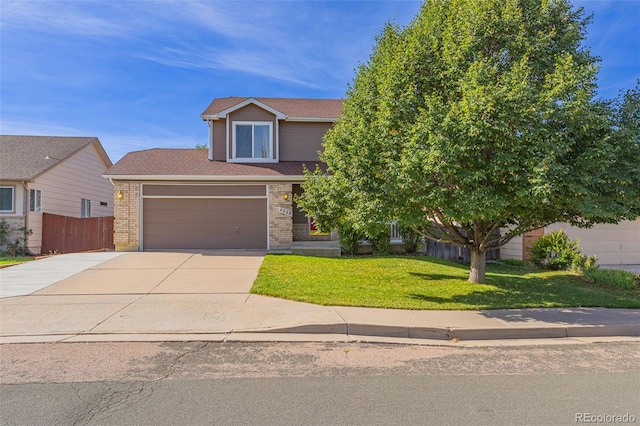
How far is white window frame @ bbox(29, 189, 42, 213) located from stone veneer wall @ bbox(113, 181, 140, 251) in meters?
4.68

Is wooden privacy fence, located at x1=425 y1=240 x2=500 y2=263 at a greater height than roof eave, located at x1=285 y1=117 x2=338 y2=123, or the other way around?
roof eave, located at x1=285 y1=117 x2=338 y2=123

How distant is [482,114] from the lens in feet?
24.2

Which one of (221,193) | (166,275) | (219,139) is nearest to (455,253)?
(221,193)

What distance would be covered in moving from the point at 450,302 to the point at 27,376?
721 cm

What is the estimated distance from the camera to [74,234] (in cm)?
1902

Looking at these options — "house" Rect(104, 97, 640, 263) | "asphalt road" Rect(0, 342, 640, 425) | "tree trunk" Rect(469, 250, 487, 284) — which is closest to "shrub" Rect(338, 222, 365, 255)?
"house" Rect(104, 97, 640, 263)

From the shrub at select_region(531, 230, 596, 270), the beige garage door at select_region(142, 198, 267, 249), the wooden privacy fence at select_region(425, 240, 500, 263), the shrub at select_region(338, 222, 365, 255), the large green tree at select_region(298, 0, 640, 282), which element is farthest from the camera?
the beige garage door at select_region(142, 198, 267, 249)

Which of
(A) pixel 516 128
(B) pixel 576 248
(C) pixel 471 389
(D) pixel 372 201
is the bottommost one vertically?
(C) pixel 471 389

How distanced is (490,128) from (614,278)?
6913mm

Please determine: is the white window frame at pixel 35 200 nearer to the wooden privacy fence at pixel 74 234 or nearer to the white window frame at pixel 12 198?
the wooden privacy fence at pixel 74 234

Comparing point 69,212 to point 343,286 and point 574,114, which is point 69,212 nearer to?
point 343,286

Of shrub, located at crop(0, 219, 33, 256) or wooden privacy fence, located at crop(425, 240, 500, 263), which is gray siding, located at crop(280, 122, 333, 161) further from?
shrub, located at crop(0, 219, 33, 256)

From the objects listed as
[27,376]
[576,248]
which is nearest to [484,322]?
[27,376]

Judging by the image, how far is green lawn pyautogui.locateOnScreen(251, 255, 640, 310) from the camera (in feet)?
28.5
